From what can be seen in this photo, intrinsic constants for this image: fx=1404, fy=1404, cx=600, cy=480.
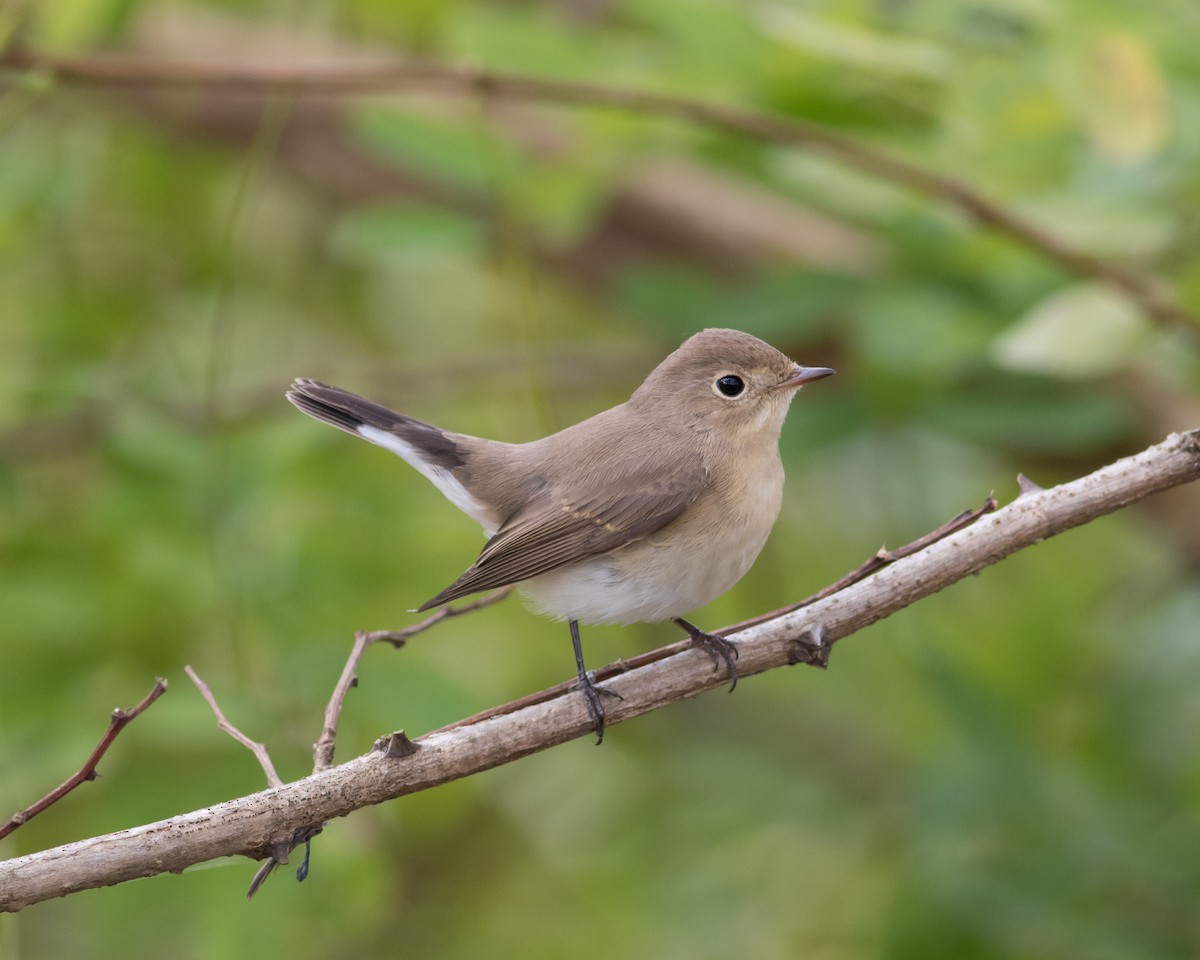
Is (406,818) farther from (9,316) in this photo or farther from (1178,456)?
(1178,456)

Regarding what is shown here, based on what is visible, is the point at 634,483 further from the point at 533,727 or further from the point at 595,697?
the point at 533,727

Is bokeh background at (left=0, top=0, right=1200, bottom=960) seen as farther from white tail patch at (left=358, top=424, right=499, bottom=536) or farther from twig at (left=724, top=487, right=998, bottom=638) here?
twig at (left=724, top=487, right=998, bottom=638)

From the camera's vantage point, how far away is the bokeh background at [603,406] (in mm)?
3725

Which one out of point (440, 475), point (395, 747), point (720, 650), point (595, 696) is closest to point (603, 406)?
point (440, 475)

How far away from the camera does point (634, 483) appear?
3410 millimetres

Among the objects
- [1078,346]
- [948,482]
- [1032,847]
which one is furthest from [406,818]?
[1078,346]

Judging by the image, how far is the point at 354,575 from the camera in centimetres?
398

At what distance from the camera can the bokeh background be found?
3725 millimetres

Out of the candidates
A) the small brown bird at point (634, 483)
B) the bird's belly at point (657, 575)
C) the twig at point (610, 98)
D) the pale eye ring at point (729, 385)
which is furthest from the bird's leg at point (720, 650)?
the twig at point (610, 98)

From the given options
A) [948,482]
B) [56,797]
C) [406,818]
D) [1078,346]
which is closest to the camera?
[56,797]

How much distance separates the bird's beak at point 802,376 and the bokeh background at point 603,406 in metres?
0.59

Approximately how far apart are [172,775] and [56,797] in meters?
1.65

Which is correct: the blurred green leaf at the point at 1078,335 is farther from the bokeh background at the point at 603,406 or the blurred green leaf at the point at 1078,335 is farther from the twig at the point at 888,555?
the twig at the point at 888,555

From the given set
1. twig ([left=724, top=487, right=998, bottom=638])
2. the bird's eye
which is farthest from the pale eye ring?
twig ([left=724, top=487, right=998, bottom=638])
